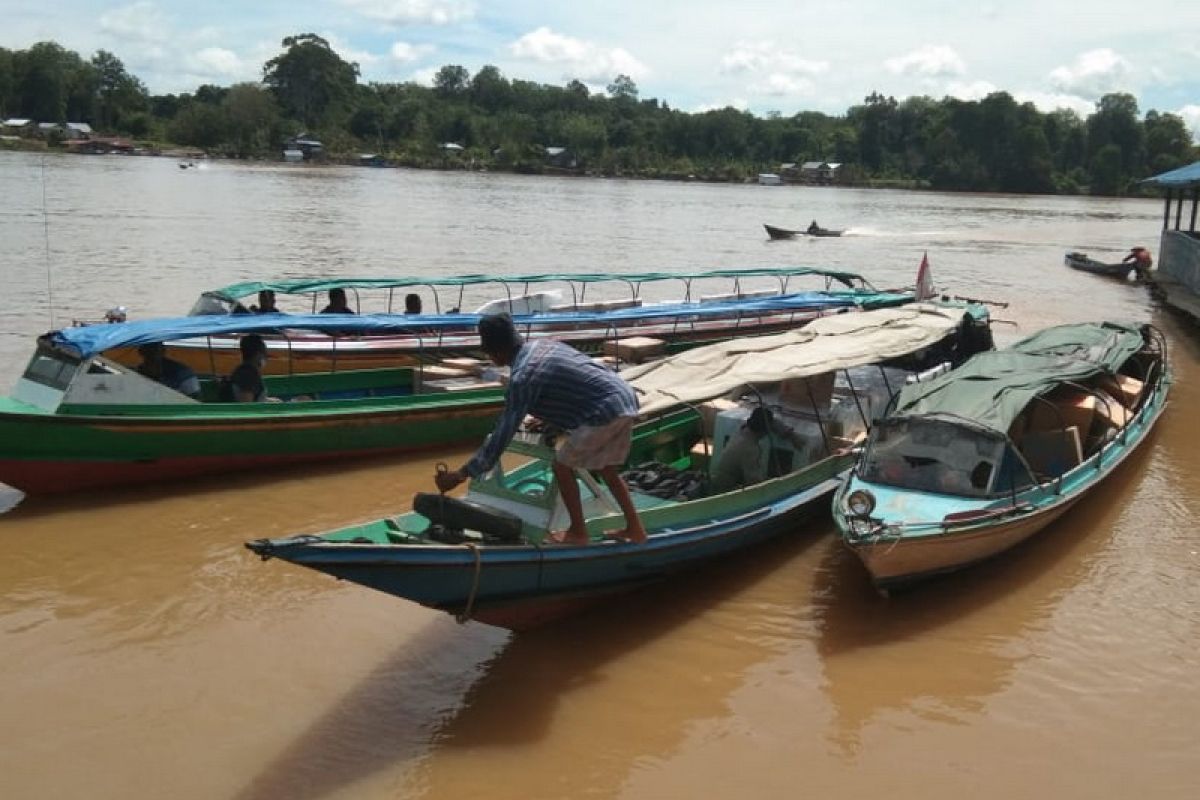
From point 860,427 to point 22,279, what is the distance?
20.6 m

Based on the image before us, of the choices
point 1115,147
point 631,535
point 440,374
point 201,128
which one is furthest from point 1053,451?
point 201,128

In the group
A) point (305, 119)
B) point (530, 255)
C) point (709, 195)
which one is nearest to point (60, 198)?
point (530, 255)

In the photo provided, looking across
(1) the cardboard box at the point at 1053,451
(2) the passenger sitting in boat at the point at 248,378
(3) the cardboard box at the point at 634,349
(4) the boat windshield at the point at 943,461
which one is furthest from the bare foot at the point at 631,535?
(3) the cardboard box at the point at 634,349

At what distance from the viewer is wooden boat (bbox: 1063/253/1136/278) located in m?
32.8

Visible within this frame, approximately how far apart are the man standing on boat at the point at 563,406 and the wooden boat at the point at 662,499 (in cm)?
37

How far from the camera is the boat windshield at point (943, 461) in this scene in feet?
27.8

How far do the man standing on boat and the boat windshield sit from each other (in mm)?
2970

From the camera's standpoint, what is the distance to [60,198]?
44438mm

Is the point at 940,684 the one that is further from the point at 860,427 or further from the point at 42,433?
the point at 42,433

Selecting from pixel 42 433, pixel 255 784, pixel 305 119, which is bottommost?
pixel 255 784

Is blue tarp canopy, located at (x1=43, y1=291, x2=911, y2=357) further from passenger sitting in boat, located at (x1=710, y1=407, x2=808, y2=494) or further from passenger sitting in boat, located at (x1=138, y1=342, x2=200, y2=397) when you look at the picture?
passenger sitting in boat, located at (x1=710, y1=407, x2=808, y2=494)

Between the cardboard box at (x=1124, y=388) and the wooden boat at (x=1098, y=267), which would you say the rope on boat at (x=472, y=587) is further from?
the wooden boat at (x=1098, y=267)

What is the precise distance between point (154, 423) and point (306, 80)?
12681 cm

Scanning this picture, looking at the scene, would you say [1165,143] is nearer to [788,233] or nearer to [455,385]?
[788,233]
